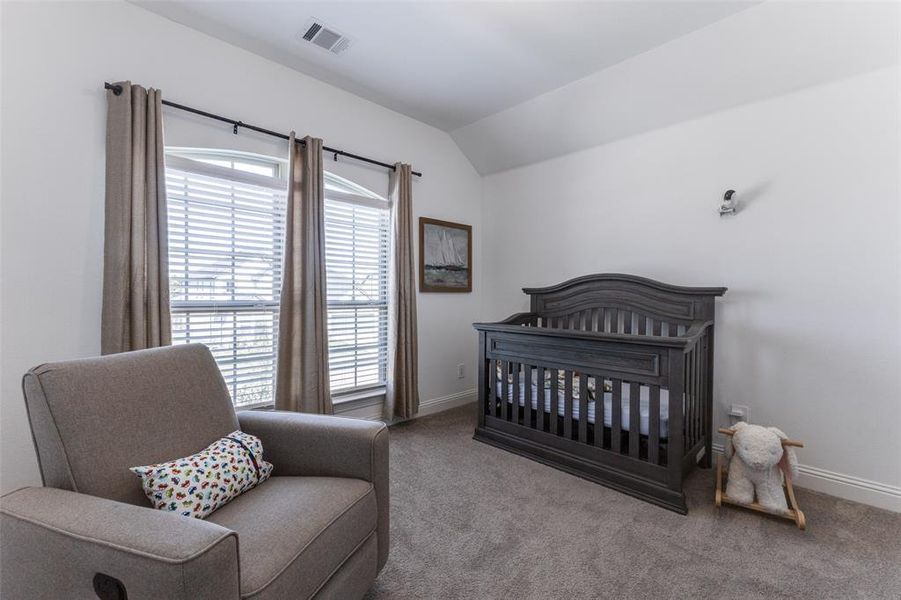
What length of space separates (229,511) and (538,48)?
2798 mm

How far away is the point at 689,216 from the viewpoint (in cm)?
275

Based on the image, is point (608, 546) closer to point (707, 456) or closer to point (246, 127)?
point (707, 456)

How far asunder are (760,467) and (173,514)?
2402 mm

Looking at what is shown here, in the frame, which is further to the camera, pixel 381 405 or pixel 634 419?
pixel 381 405

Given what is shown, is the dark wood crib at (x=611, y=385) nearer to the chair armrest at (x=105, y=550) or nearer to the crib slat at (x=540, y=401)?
the crib slat at (x=540, y=401)

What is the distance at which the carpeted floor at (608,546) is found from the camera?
146 centimetres

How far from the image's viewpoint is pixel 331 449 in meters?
1.44

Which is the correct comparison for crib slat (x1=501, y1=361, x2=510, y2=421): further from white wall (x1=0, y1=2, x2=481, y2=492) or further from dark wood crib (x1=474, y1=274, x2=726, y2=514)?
white wall (x1=0, y1=2, x2=481, y2=492)

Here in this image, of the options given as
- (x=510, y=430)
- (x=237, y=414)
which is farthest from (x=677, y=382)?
(x=237, y=414)

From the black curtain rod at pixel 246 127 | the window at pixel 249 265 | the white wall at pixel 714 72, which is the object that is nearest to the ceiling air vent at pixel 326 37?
the black curtain rod at pixel 246 127

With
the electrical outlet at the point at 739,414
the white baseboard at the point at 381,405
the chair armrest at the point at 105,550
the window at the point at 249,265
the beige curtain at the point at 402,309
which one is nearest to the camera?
the chair armrest at the point at 105,550

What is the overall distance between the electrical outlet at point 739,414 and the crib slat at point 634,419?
0.85 meters

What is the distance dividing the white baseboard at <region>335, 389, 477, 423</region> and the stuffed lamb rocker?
223 cm

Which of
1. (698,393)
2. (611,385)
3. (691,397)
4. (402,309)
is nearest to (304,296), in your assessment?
(402,309)
